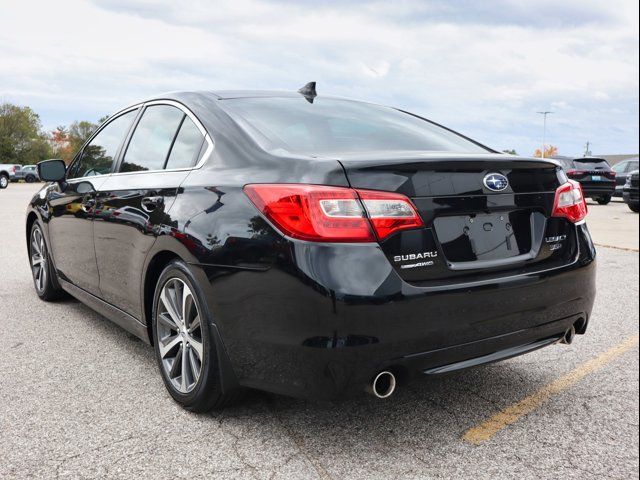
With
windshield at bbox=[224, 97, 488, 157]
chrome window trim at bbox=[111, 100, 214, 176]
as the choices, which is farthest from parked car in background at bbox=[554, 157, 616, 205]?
chrome window trim at bbox=[111, 100, 214, 176]

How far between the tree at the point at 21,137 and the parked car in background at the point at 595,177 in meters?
30.3

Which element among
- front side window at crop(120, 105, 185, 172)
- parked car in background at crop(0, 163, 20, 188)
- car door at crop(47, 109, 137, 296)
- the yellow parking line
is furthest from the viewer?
parked car in background at crop(0, 163, 20, 188)

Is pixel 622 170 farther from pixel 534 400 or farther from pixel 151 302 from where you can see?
pixel 151 302

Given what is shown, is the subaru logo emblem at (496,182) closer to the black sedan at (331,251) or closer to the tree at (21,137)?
the black sedan at (331,251)

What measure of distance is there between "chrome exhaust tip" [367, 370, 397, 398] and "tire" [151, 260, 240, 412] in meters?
0.68

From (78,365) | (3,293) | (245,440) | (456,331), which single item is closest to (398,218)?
(456,331)

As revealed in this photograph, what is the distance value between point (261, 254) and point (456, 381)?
4.93ft

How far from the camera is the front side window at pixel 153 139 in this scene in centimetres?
350

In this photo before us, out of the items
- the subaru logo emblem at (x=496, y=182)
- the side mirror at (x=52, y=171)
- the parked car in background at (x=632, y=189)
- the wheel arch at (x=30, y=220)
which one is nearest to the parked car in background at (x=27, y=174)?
the parked car in background at (x=632, y=189)

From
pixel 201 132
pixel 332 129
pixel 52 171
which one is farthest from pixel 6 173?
pixel 332 129

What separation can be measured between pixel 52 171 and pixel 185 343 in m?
2.36

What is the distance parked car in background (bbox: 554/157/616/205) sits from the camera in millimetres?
20766

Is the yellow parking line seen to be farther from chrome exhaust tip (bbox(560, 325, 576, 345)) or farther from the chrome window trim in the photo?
the chrome window trim

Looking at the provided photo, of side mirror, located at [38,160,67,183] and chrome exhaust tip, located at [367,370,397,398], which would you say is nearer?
chrome exhaust tip, located at [367,370,397,398]
